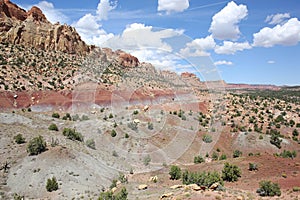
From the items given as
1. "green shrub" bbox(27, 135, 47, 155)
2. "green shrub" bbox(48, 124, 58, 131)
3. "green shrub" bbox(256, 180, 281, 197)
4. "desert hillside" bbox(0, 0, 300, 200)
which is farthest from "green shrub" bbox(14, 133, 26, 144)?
"green shrub" bbox(256, 180, 281, 197)

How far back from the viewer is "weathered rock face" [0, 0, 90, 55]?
67.7 metres

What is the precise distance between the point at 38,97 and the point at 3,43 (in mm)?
22515

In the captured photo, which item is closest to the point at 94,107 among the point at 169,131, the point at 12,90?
the point at 12,90

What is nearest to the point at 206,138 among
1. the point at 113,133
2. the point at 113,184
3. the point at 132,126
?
the point at 132,126

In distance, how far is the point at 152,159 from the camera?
102ft

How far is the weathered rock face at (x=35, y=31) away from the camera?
6769cm

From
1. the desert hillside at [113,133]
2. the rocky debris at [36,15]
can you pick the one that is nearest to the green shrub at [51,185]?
the desert hillside at [113,133]

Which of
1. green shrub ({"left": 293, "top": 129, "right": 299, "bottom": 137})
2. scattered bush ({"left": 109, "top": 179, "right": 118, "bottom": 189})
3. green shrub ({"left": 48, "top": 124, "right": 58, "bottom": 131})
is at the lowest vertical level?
green shrub ({"left": 293, "top": 129, "right": 299, "bottom": 137})

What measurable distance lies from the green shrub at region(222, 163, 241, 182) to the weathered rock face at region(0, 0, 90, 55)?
197 ft

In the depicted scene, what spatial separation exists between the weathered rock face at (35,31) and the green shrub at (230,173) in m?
60.0

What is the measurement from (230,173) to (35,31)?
64.5 metres

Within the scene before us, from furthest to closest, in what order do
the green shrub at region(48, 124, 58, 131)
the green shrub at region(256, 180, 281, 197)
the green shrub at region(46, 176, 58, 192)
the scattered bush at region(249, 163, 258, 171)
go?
1. the green shrub at region(48, 124, 58, 131)
2. the scattered bush at region(249, 163, 258, 171)
3. the green shrub at region(46, 176, 58, 192)
4. the green shrub at region(256, 180, 281, 197)

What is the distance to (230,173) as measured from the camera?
23.1 meters

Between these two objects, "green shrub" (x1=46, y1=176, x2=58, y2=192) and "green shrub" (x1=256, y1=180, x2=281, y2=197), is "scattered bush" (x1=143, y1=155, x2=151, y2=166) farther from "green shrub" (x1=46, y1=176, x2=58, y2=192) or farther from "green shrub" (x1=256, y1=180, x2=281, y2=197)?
"green shrub" (x1=256, y1=180, x2=281, y2=197)
